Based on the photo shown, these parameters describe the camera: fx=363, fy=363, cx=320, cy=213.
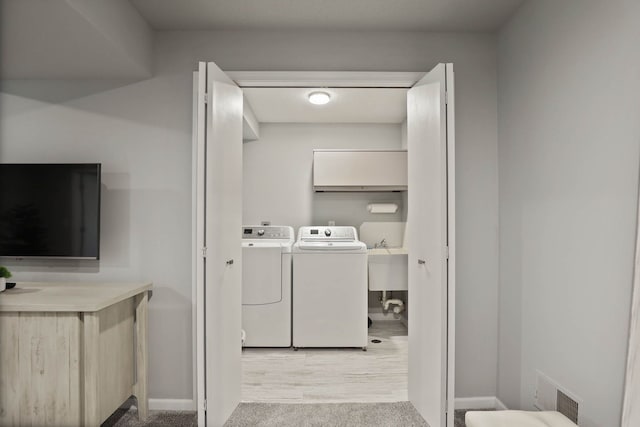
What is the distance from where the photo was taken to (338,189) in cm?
419

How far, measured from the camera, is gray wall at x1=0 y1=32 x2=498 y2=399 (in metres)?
2.38

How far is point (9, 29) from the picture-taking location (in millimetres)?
1781

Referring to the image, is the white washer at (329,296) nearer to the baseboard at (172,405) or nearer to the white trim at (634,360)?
the baseboard at (172,405)

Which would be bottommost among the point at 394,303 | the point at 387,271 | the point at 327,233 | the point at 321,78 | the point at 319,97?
the point at 394,303

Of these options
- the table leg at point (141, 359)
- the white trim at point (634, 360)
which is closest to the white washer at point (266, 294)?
the table leg at point (141, 359)

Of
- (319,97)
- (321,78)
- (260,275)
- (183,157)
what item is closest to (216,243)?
(183,157)

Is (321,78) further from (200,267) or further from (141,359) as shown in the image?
(141,359)

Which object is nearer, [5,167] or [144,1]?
[144,1]

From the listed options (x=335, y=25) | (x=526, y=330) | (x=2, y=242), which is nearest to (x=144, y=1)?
(x=335, y=25)

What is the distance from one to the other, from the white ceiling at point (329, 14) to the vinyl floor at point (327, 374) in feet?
8.25

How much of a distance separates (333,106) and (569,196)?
2.57 metres

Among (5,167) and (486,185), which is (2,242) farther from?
(486,185)

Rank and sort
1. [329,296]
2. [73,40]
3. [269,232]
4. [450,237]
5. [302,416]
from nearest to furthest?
[73,40], [450,237], [302,416], [329,296], [269,232]

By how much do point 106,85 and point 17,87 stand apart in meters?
0.61
